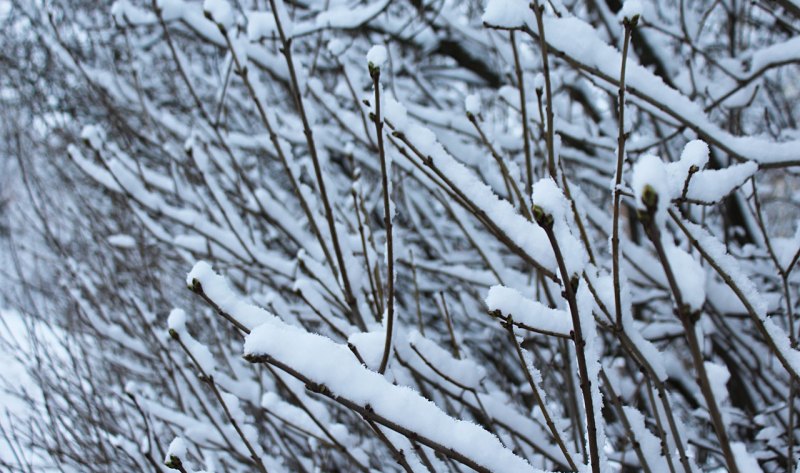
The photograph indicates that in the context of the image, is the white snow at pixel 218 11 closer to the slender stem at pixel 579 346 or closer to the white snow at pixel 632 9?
the white snow at pixel 632 9

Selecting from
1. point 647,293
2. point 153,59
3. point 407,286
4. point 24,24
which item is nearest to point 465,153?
point 647,293

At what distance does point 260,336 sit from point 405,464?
376mm

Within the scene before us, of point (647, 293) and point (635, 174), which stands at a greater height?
point (647, 293)

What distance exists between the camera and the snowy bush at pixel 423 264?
2.72 feet

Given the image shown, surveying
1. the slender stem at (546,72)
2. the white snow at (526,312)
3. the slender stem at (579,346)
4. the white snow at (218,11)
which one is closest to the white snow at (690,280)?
the slender stem at (579,346)

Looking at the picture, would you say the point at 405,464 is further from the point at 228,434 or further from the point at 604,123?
the point at 604,123

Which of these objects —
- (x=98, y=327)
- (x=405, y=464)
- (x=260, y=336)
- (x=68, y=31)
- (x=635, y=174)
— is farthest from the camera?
(x=68, y=31)

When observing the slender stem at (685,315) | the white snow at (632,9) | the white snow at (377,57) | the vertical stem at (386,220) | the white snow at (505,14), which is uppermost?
the white snow at (505,14)

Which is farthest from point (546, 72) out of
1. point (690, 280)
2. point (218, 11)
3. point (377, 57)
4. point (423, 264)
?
point (423, 264)

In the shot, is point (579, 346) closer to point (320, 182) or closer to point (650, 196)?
point (650, 196)

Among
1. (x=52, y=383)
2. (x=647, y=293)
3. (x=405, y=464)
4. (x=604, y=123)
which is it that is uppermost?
(x=604, y=123)

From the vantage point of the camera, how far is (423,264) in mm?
2820

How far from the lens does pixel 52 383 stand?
2.47 metres

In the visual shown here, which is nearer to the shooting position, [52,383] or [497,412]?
[497,412]
